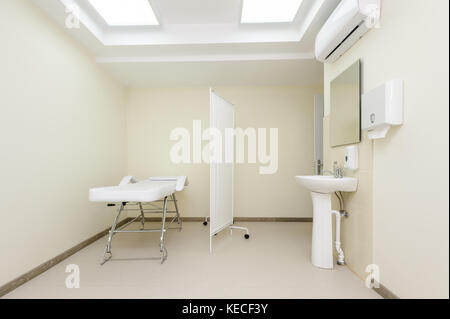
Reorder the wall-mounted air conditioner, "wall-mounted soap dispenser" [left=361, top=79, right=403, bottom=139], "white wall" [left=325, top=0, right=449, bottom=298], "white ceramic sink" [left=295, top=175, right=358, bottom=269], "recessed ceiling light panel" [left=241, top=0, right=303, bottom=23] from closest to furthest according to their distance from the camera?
1. "white wall" [left=325, top=0, right=449, bottom=298]
2. "wall-mounted soap dispenser" [left=361, top=79, right=403, bottom=139]
3. the wall-mounted air conditioner
4. "white ceramic sink" [left=295, top=175, right=358, bottom=269]
5. "recessed ceiling light panel" [left=241, top=0, right=303, bottom=23]

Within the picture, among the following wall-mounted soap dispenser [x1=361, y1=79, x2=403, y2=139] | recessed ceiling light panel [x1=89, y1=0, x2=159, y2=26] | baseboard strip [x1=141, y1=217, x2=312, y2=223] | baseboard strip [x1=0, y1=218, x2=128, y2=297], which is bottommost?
baseboard strip [x1=141, y1=217, x2=312, y2=223]

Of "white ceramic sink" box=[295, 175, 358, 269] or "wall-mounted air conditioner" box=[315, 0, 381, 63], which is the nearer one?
"wall-mounted air conditioner" box=[315, 0, 381, 63]

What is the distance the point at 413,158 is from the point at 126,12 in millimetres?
2779

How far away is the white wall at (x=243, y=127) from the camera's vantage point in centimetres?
366

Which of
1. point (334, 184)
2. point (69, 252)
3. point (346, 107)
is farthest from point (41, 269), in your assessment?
point (346, 107)

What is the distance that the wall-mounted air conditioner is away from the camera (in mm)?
1573

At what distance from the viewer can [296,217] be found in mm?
3639

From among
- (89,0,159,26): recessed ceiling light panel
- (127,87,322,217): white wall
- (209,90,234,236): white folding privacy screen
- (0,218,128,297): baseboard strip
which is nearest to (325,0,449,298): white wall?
(209,90,234,236): white folding privacy screen

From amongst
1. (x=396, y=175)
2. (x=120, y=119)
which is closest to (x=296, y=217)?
(x=396, y=175)

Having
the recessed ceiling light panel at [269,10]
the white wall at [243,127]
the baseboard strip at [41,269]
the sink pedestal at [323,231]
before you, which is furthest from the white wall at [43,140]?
the sink pedestal at [323,231]

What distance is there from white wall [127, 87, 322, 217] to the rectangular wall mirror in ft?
4.48

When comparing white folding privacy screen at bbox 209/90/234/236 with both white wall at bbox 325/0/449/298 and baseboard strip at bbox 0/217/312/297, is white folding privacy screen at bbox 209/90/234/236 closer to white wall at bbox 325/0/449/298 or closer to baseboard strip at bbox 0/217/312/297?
baseboard strip at bbox 0/217/312/297
